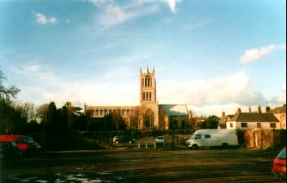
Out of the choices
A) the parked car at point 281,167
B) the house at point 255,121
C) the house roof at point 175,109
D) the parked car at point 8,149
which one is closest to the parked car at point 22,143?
the parked car at point 8,149

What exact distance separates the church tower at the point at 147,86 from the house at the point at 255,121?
170 ft

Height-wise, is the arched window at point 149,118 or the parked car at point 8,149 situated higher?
the arched window at point 149,118

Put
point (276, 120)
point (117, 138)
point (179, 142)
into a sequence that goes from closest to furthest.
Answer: point (179, 142), point (117, 138), point (276, 120)

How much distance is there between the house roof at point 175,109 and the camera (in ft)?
A: 341

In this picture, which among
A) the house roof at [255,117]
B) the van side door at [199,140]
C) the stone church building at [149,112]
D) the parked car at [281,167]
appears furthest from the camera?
the stone church building at [149,112]

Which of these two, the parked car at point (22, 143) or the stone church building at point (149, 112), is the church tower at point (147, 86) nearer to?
the stone church building at point (149, 112)

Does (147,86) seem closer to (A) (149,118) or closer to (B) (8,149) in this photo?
(A) (149,118)

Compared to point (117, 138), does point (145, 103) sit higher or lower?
higher

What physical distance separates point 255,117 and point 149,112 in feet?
155

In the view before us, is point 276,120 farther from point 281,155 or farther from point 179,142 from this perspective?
point 281,155

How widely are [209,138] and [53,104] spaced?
91.4 feet

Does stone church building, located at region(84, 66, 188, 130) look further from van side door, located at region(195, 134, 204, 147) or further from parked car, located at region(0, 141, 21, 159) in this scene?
parked car, located at region(0, 141, 21, 159)

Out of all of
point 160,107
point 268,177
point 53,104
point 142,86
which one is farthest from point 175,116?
point 268,177

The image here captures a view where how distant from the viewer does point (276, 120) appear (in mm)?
51031
